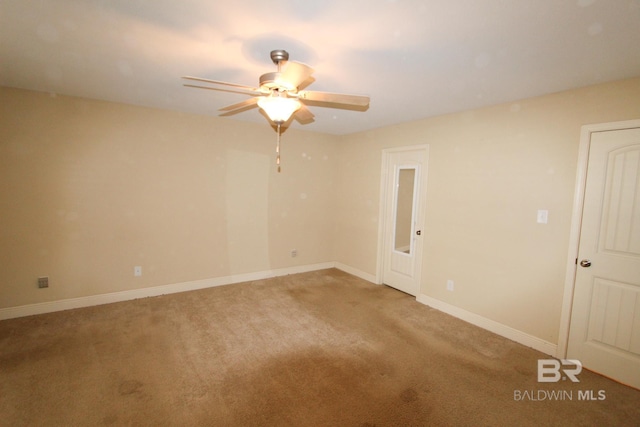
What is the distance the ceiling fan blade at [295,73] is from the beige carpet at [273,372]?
2186 millimetres

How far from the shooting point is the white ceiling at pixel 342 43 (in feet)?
5.09

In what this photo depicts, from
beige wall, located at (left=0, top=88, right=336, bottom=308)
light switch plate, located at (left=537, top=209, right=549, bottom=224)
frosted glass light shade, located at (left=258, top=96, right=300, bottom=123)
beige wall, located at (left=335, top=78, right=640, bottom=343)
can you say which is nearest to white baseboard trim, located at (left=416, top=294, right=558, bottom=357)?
beige wall, located at (left=335, top=78, right=640, bottom=343)

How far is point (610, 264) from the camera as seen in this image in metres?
2.46

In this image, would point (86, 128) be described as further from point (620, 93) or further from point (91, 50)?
point (620, 93)

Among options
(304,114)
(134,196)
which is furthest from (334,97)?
(134,196)

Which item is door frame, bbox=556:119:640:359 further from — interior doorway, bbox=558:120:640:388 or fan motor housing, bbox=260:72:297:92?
fan motor housing, bbox=260:72:297:92

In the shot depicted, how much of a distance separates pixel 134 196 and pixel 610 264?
5.05 meters

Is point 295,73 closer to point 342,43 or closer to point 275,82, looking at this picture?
point 275,82

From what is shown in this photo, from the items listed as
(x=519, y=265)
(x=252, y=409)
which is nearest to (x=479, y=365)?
(x=519, y=265)

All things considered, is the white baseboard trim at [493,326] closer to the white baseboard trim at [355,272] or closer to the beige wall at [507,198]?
the beige wall at [507,198]

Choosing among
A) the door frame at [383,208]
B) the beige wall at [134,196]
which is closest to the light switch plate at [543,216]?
the door frame at [383,208]

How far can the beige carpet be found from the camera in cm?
199

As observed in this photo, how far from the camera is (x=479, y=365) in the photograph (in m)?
2.59

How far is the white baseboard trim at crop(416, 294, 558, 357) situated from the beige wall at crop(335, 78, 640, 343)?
2.4 inches
